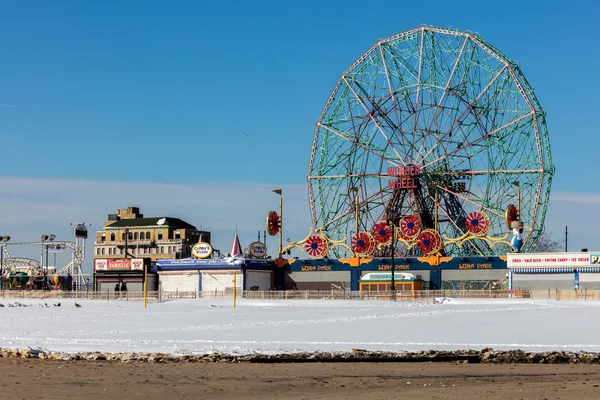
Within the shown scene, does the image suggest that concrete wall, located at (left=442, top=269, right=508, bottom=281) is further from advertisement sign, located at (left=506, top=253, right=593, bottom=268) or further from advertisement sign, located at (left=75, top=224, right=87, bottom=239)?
advertisement sign, located at (left=75, top=224, right=87, bottom=239)

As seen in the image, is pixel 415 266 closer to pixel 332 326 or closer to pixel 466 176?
pixel 466 176

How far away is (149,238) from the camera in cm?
18888

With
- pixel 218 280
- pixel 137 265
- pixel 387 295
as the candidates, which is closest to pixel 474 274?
pixel 387 295

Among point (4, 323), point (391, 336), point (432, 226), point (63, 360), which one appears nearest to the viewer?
point (63, 360)

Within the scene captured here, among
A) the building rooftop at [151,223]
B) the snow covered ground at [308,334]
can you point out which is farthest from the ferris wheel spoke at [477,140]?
the building rooftop at [151,223]

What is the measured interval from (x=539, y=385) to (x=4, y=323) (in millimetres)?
32224

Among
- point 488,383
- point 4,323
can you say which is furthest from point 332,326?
point 488,383

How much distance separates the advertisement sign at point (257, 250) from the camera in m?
112

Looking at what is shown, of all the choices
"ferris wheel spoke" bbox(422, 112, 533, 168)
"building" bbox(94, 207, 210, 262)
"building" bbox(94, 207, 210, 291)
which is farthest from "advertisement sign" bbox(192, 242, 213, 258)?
"building" bbox(94, 207, 210, 262)

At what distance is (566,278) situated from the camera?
97188mm

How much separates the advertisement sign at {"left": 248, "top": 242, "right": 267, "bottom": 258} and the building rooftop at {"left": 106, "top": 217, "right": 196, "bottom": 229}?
75.8m

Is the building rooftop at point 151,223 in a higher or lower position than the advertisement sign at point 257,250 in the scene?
higher

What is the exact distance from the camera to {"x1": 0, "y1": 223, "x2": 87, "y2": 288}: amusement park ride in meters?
154

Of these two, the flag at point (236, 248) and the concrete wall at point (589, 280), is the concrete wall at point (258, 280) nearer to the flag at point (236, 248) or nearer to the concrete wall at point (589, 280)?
the flag at point (236, 248)
